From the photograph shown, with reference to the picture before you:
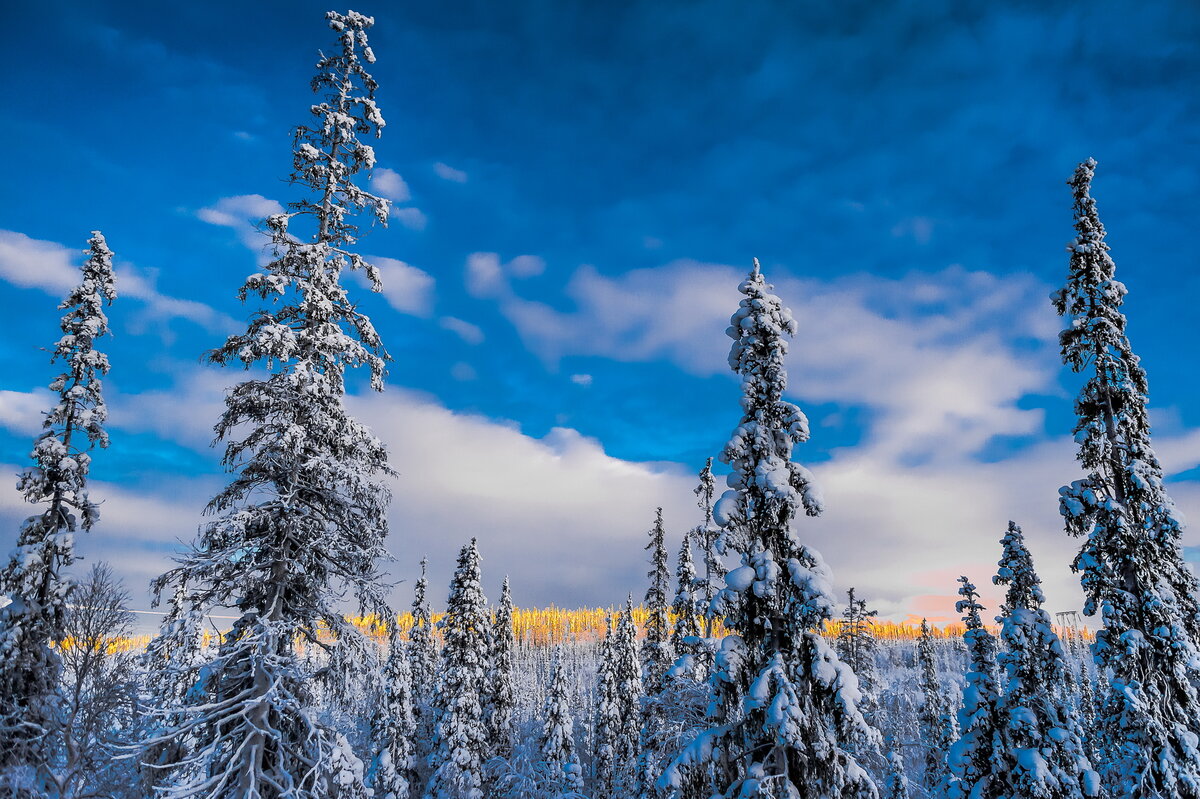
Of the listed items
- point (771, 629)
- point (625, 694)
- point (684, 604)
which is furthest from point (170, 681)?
point (625, 694)

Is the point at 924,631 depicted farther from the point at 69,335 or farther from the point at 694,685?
the point at 69,335

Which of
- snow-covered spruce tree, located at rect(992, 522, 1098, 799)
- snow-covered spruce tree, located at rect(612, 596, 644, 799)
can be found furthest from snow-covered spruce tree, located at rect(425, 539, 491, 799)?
snow-covered spruce tree, located at rect(992, 522, 1098, 799)

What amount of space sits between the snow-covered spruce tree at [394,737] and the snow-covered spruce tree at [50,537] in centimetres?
1891

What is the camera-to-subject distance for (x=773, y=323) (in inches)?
548

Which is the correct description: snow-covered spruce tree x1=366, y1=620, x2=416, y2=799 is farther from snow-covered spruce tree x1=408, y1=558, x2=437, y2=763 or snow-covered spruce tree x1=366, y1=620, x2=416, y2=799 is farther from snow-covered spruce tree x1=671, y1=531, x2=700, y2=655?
snow-covered spruce tree x1=671, y1=531, x2=700, y2=655

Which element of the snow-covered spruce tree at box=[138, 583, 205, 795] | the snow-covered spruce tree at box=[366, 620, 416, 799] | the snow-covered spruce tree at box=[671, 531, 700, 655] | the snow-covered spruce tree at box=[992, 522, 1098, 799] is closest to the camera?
the snow-covered spruce tree at box=[138, 583, 205, 795]

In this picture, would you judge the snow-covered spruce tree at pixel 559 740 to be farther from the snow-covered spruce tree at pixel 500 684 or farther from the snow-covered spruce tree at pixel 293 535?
the snow-covered spruce tree at pixel 293 535

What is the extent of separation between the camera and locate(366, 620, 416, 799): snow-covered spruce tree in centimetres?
3903

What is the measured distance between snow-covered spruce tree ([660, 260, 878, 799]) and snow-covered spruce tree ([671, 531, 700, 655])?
40.7ft

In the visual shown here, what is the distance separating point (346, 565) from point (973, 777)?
2135cm

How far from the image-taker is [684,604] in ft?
94.2

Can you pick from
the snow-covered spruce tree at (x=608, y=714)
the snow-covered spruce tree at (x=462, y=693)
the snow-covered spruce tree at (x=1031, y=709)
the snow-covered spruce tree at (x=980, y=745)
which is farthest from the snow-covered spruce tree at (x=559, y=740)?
the snow-covered spruce tree at (x=1031, y=709)

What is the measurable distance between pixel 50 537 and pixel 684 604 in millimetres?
23379


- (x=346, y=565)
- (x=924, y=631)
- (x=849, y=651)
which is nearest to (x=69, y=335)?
(x=346, y=565)
